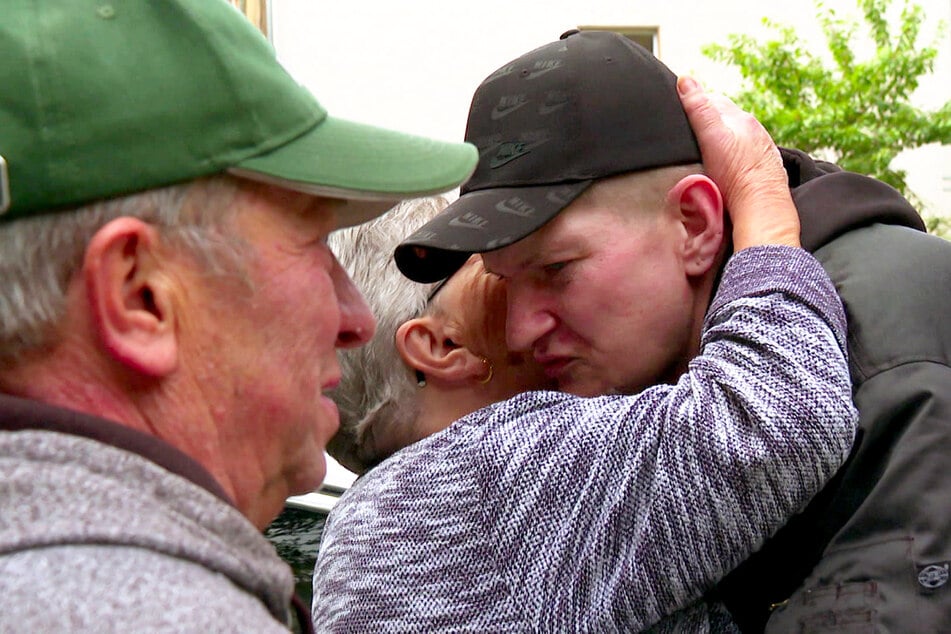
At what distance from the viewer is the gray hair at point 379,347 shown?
2.39m

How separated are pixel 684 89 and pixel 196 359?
1415 millimetres

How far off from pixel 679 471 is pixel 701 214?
25.9 inches

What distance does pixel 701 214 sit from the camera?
7.31ft

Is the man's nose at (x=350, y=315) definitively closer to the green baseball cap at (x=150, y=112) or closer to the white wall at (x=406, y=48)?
the green baseball cap at (x=150, y=112)

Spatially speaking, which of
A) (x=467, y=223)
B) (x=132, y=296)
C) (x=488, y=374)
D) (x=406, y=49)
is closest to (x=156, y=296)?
(x=132, y=296)

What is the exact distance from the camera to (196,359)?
120cm

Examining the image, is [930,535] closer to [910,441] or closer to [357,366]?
[910,441]

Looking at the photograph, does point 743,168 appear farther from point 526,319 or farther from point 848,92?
point 848,92

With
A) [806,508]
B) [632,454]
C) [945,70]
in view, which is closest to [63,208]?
[632,454]

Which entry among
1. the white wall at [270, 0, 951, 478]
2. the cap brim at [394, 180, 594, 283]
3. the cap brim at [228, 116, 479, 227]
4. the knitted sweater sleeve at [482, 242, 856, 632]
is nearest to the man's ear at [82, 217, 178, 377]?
the cap brim at [228, 116, 479, 227]

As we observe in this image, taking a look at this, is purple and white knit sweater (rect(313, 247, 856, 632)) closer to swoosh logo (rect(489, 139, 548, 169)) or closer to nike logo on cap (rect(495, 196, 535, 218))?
nike logo on cap (rect(495, 196, 535, 218))

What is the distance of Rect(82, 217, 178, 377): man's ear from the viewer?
1123 millimetres

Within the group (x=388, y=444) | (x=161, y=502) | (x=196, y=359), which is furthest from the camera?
(x=388, y=444)

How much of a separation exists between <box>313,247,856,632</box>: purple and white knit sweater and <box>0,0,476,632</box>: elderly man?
631 mm
